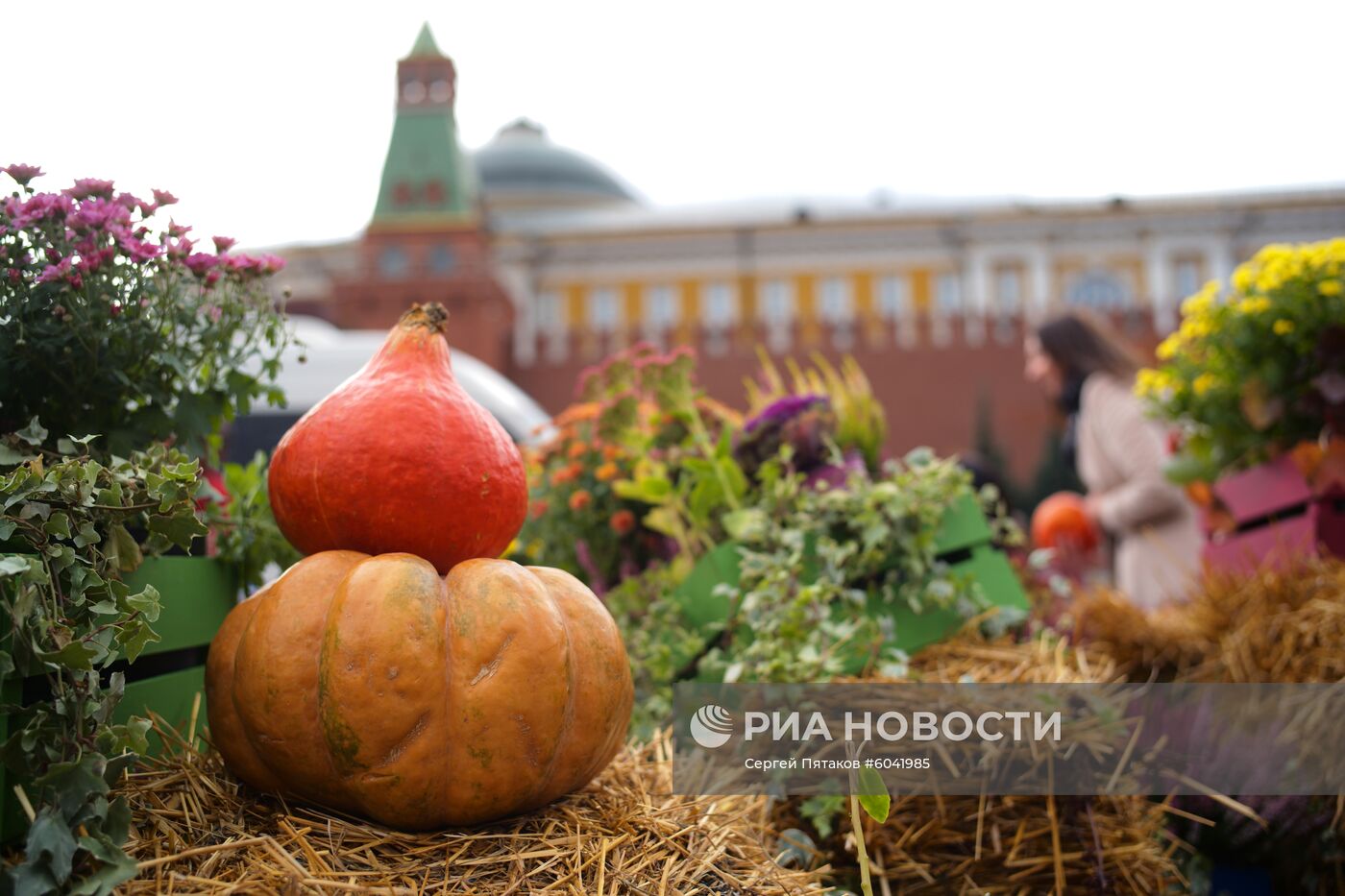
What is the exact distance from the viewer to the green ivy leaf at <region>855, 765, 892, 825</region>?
1309 millimetres

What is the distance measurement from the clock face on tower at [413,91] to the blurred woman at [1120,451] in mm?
24688

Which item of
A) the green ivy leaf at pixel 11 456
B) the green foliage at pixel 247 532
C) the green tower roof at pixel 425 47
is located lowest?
the green foliage at pixel 247 532

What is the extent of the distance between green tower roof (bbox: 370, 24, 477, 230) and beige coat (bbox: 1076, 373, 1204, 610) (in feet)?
73.8

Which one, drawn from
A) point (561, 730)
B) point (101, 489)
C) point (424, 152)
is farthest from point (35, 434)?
point (424, 152)

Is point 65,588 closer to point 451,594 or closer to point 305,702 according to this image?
point 305,702

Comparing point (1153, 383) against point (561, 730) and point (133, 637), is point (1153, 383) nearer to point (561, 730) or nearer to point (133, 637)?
point (561, 730)

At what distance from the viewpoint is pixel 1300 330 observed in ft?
9.36

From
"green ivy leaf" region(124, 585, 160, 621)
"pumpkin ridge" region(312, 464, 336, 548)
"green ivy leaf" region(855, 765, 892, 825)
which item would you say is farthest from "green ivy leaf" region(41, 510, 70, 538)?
"green ivy leaf" region(855, 765, 892, 825)

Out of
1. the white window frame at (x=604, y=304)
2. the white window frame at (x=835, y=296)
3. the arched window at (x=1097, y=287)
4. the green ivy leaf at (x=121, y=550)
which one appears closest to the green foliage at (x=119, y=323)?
the green ivy leaf at (x=121, y=550)

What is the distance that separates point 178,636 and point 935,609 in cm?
→ 146

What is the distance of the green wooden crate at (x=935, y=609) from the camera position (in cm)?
225

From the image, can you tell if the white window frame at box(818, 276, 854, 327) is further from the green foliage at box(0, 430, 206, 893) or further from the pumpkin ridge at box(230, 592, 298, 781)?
the green foliage at box(0, 430, 206, 893)

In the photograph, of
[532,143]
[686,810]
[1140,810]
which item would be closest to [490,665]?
[686,810]

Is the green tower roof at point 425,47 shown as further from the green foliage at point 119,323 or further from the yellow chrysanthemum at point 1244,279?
the green foliage at point 119,323
